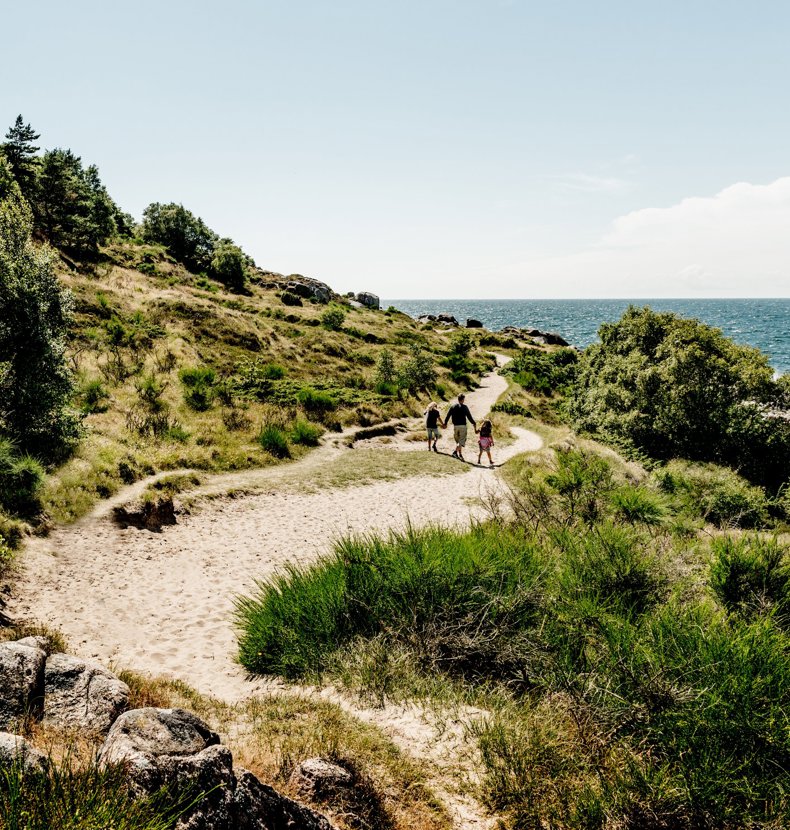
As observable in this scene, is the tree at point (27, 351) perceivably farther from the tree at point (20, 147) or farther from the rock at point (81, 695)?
the tree at point (20, 147)

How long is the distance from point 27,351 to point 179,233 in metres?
60.3

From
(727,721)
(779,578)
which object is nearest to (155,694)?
(727,721)

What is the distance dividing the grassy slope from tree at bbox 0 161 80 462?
1.07 meters

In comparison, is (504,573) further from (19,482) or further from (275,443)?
(275,443)

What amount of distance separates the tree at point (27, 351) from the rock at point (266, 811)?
492 inches

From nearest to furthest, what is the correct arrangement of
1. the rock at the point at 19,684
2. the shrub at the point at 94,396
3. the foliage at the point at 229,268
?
1. the rock at the point at 19,684
2. the shrub at the point at 94,396
3. the foliage at the point at 229,268

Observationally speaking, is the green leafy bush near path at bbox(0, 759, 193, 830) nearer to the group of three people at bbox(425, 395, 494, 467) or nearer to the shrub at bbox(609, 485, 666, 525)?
the shrub at bbox(609, 485, 666, 525)

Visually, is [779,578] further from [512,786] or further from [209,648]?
[209,648]

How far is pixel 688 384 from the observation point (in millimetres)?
21141

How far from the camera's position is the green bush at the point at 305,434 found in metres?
19.8

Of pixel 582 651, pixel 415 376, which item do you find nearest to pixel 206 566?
pixel 582 651

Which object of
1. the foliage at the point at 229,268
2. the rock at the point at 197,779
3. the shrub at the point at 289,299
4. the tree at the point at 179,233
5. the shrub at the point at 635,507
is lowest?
the shrub at the point at 635,507

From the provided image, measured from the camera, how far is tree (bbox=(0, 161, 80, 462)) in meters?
12.3

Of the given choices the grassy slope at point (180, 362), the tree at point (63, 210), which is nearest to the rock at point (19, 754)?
the grassy slope at point (180, 362)
